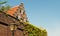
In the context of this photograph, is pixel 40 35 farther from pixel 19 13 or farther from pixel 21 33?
pixel 19 13

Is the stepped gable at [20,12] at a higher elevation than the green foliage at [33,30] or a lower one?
higher

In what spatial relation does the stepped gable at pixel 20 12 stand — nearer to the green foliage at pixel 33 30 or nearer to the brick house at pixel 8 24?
the green foliage at pixel 33 30

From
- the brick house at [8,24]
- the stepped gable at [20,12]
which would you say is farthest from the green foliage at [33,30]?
the stepped gable at [20,12]

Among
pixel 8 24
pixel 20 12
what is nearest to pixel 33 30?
pixel 8 24

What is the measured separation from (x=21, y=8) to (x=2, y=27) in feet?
56.2

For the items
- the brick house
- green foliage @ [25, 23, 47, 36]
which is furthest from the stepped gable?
the brick house

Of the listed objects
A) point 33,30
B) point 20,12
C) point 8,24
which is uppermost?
point 20,12

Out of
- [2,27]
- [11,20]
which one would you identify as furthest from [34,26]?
[2,27]

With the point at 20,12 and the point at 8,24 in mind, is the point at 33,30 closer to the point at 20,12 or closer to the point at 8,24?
the point at 8,24

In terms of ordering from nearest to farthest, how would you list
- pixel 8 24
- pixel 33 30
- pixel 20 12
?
pixel 8 24
pixel 33 30
pixel 20 12

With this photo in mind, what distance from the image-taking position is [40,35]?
30578 millimetres

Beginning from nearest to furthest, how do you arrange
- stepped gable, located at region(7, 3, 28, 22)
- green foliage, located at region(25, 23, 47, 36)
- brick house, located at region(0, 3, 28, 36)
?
brick house, located at region(0, 3, 28, 36)
green foliage, located at region(25, 23, 47, 36)
stepped gable, located at region(7, 3, 28, 22)

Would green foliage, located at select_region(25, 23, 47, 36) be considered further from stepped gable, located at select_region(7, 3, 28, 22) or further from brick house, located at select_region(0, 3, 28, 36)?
stepped gable, located at select_region(7, 3, 28, 22)

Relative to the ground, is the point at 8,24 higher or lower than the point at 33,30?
lower
